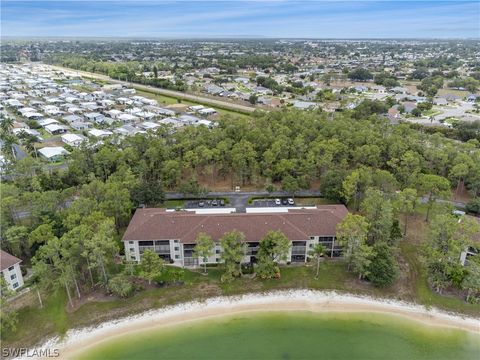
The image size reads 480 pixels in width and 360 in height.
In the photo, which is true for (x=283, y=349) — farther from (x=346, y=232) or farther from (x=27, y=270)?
(x=27, y=270)

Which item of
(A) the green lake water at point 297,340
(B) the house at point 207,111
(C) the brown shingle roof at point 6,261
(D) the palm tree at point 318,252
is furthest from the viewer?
(B) the house at point 207,111

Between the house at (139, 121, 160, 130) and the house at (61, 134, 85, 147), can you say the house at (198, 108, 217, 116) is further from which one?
the house at (61, 134, 85, 147)

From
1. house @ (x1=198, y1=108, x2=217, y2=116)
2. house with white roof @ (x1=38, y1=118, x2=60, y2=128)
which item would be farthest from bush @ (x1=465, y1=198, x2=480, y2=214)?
house with white roof @ (x1=38, y1=118, x2=60, y2=128)

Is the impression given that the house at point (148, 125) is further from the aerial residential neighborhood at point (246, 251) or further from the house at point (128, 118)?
the aerial residential neighborhood at point (246, 251)

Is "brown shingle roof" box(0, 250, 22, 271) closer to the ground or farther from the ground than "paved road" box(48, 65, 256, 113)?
closer to the ground

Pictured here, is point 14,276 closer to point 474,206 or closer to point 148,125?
point 474,206

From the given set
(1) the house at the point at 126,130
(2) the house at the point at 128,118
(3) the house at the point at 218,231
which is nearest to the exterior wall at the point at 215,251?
(3) the house at the point at 218,231
